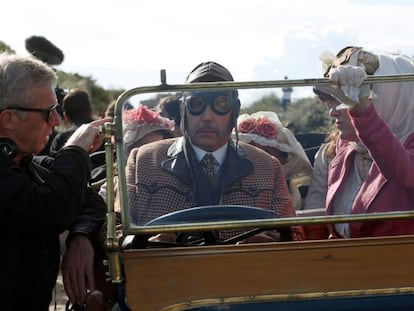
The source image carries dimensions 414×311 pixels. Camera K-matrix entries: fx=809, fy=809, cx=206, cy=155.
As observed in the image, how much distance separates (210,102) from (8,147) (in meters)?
0.76

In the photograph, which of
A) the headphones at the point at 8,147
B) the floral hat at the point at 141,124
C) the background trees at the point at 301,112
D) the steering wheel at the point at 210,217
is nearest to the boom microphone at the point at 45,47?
the background trees at the point at 301,112

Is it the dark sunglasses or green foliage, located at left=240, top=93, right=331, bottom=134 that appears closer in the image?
the dark sunglasses

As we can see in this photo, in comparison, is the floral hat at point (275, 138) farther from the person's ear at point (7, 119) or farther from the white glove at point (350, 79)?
the person's ear at point (7, 119)

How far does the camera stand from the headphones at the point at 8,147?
2881 millimetres

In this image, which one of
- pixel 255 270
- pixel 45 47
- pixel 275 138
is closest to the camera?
pixel 255 270

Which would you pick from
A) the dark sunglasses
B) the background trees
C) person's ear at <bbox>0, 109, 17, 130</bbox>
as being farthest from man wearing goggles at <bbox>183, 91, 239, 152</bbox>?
person's ear at <bbox>0, 109, 17, 130</bbox>

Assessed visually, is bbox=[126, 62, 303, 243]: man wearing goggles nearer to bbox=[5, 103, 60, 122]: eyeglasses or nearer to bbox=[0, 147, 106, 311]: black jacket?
bbox=[0, 147, 106, 311]: black jacket

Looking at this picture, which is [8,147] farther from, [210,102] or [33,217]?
[210,102]

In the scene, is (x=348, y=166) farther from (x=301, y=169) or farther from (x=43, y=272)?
(x=43, y=272)

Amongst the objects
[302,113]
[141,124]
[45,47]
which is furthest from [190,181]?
[45,47]

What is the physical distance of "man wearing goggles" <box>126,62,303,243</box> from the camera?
9.68 feet

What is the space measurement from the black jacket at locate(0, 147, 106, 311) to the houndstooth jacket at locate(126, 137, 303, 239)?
210 mm

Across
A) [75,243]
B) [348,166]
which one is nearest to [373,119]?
[348,166]

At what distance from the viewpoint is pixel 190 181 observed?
298 cm
